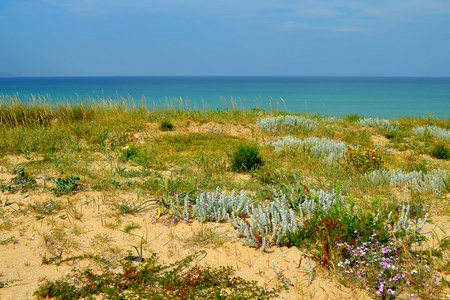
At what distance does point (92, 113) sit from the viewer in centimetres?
1128

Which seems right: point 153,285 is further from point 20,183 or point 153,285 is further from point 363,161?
point 363,161

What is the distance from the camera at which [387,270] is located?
288 centimetres

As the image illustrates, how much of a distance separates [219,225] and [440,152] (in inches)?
278

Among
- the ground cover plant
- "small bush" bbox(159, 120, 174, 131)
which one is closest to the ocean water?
"small bush" bbox(159, 120, 174, 131)

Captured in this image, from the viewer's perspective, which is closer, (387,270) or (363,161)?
(387,270)

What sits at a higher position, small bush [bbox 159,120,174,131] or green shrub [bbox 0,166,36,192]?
small bush [bbox 159,120,174,131]

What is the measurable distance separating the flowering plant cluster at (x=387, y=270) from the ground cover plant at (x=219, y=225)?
1 cm

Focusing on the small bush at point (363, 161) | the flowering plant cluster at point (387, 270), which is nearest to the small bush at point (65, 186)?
the flowering plant cluster at point (387, 270)

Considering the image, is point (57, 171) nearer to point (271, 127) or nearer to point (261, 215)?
point (261, 215)

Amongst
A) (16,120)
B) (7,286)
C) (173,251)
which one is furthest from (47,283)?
(16,120)

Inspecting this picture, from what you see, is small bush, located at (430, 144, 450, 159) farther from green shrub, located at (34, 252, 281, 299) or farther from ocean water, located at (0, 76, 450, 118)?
green shrub, located at (34, 252, 281, 299)

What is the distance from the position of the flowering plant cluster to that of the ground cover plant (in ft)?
0.05

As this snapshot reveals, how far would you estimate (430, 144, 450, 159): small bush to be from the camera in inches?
313

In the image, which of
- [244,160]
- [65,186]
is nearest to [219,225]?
[244,160]
